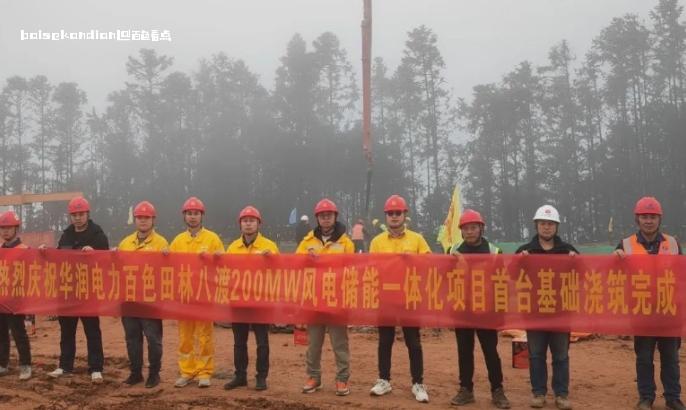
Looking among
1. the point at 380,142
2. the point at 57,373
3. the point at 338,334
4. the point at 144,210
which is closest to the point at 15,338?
the point at 57,373

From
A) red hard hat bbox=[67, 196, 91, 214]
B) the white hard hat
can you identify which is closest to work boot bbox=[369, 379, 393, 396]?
the white hard hat

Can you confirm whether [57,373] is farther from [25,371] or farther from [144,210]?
[144,210]

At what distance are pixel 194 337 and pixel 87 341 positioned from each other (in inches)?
53.7

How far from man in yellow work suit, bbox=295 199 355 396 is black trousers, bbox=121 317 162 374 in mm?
1670

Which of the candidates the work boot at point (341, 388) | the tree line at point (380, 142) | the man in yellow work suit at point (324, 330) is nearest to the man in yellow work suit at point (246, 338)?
the man in yellow work suit at point (324, 330)

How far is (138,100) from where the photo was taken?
4272 cm

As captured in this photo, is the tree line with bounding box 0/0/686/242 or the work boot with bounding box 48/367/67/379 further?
the tree line with bounding box 0/0/686/242

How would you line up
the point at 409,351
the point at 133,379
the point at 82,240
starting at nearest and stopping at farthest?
the point at 409,351
the point at 133,379
the point at 82,240

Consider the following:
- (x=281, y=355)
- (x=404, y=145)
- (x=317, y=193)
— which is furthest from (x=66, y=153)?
(x=281, y=355)

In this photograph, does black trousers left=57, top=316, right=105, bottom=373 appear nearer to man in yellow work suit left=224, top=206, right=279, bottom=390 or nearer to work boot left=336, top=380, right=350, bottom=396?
man in yellow work suit left=224, top=206, right=279, bottom=390

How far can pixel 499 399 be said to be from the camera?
555cm

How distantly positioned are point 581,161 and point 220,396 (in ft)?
120

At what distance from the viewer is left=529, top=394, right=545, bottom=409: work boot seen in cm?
549

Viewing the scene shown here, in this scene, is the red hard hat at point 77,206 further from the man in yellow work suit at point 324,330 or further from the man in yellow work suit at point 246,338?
the man in yellow work suit at point 324,330
